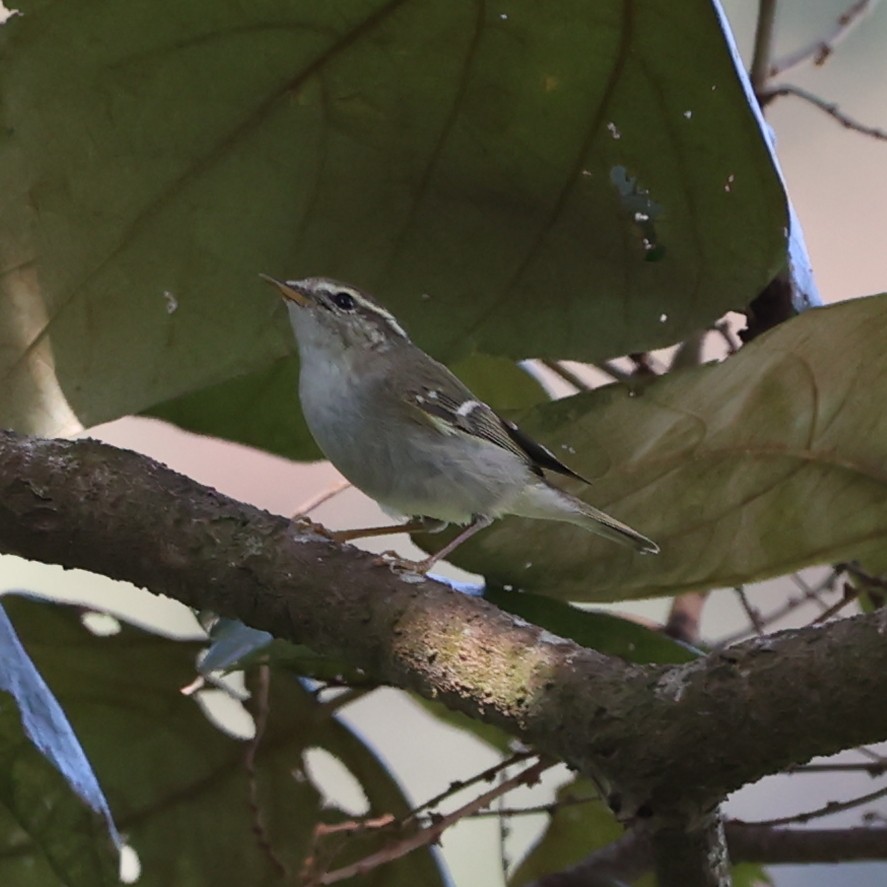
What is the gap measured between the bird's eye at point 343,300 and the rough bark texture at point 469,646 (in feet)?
1.29

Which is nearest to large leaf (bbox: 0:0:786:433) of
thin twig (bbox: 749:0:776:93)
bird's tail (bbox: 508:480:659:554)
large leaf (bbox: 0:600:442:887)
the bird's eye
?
the bird's eye

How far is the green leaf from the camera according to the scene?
1169 mm

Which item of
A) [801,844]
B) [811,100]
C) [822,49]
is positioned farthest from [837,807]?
[822,49]

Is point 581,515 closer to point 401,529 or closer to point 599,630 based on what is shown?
point 599,630

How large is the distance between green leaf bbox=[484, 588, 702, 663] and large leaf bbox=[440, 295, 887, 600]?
0.03 m

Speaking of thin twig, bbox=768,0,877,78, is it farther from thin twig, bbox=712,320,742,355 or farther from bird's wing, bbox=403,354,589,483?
bird's wing, bbox=403,354,589,483

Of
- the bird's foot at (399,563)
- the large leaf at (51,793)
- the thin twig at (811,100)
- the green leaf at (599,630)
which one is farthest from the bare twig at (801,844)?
the thin twig at (811,100)

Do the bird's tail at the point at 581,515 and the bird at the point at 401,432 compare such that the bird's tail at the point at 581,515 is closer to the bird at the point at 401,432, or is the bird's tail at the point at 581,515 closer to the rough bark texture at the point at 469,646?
the bird at the point at 401,432

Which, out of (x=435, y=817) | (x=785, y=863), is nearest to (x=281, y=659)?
(x=435, y=817)

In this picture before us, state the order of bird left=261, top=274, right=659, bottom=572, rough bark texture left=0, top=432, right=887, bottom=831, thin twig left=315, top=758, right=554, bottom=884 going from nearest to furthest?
rough bark texture left=0, top=432, right=887, bottom=831 → thin twig left=315, top=758, right=554, bottom=884 → bird left=261, top=274, right=659, bottom=572

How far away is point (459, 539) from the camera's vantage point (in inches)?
47.1

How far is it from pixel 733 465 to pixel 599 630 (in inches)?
8.2

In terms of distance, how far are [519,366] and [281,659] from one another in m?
0.52

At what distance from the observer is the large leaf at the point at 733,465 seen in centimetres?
110
